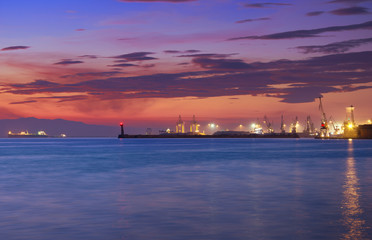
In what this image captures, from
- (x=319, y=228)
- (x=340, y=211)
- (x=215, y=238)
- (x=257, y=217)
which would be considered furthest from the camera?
(x=340, y=211)

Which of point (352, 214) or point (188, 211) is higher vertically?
point (188, 211)

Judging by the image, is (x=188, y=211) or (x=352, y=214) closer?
(x=352, y=214)

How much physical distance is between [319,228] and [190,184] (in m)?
18.1

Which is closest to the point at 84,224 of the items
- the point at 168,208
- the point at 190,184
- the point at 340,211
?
the point at 168,208

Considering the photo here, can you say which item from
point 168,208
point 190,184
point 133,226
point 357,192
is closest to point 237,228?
point 133,226

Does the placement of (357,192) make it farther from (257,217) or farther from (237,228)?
(237,228)

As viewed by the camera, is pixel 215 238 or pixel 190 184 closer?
pixel 215 238

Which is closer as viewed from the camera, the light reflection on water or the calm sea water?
the light reflection on water

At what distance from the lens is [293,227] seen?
1723cm

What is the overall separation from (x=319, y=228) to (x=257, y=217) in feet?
10.3

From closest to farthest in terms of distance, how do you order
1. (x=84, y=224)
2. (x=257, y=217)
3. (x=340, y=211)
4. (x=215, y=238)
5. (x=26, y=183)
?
(x=215, y=238) → (x=84, y=224) → (x=257, y=217) → (x=340, y=211) → (x=26, y=183)

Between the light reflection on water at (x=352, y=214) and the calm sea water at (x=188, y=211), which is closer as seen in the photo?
the light reflection on water at (x=352, y=214)

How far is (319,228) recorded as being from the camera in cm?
1692

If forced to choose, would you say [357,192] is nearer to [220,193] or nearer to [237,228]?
[220,193]
